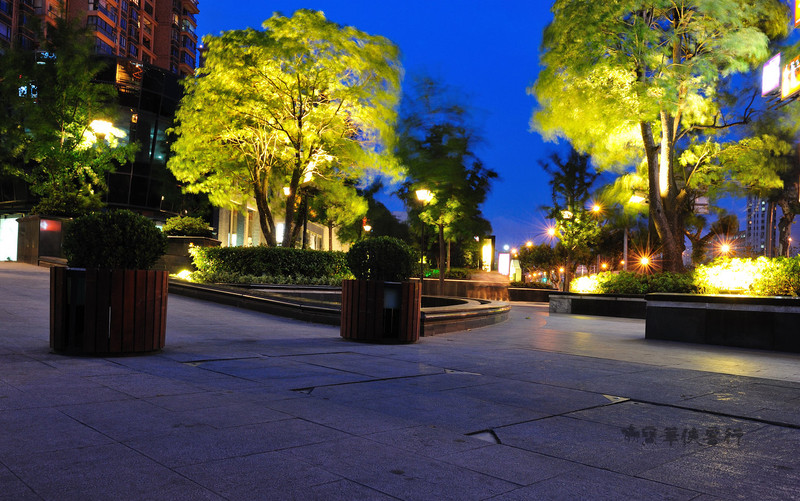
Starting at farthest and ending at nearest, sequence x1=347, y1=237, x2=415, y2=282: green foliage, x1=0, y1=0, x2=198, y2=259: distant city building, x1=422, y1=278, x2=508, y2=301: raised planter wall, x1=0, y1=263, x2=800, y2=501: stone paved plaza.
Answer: x1=0, y1=0, x2=198, y2=259: distant city building
x1=422, y1=278, x2=508, y2=301: raised planter wall
x1=347, y1=237, x2=415, y2=282: green foliage
x1=0, y1=263, x2=800, y2=501: stone paved plaza

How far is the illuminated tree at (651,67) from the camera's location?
18.6 m

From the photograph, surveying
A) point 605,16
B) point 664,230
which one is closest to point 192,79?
point 605,16

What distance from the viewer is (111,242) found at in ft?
24.8

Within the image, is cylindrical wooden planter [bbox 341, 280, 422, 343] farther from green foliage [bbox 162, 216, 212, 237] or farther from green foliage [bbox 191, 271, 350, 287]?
green foliage [bbox 162, 216, 212, 237]

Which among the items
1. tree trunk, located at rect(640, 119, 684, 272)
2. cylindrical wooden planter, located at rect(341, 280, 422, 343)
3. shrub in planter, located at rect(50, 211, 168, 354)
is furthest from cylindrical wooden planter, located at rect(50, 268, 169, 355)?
tree trunk, located at rect(640, 119, 684, 272)

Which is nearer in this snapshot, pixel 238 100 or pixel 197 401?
pixel 197 401

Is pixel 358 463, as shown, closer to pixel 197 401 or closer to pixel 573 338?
pixel 197 401

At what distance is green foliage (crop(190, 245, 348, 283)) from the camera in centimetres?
2097

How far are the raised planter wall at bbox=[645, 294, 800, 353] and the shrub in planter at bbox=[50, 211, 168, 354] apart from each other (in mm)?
9925

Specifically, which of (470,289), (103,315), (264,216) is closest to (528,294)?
(470,289)

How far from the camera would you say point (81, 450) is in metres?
3.67

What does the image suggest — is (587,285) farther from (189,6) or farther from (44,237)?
(189,6)

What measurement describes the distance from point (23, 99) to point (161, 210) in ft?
62.3

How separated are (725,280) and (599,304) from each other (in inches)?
262
